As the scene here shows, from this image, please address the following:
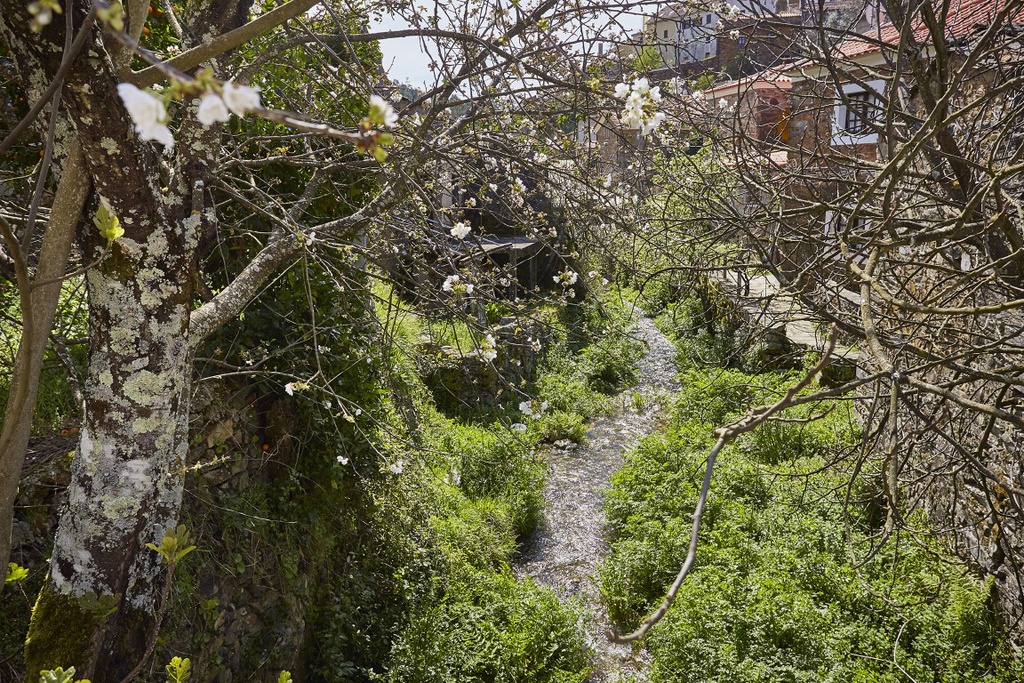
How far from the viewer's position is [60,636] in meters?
2.09

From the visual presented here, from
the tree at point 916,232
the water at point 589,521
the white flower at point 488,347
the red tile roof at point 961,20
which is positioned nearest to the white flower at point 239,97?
the tree at point 916,232

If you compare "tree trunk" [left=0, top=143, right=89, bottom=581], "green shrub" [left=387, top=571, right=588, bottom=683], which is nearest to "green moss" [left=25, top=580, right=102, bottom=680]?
"tree trunk" [left=0, top=143, right=89, bottom=581]

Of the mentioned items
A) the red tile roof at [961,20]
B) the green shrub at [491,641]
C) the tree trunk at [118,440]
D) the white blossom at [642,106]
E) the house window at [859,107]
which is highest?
the red tile roof at [961,20]

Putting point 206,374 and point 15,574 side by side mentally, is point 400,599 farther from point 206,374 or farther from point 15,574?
point 15,574

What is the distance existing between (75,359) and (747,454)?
6.73m

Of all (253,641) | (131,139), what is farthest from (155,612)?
(253,641)

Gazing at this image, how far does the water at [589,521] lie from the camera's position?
551 centimetres

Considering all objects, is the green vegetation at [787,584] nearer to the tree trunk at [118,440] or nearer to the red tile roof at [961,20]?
the red tile roof at [961,20]

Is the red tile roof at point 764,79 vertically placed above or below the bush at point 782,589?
above

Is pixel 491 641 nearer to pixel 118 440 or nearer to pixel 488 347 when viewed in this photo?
pixel 488 347

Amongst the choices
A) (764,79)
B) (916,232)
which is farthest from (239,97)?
(764,79)

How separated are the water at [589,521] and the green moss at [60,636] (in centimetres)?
300

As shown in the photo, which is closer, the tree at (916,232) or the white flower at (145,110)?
the white flower at (145,110)

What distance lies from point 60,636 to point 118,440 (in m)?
0.65
